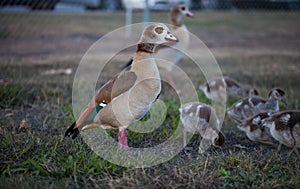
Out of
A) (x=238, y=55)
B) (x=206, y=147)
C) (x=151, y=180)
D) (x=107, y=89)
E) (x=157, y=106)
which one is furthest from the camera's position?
(x=238, y=55)

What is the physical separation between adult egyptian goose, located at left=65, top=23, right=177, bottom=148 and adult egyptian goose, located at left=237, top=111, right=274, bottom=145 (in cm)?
123

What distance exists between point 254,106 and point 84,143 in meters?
2.21

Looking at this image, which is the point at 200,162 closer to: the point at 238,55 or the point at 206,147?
the point at 206,147

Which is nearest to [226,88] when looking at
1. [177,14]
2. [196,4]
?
[177,14]

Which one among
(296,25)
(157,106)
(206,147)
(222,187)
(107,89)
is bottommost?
(296,25)

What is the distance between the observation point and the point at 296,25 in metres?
15.0

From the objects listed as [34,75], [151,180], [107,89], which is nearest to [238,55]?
[34,75]

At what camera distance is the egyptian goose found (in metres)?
5.45

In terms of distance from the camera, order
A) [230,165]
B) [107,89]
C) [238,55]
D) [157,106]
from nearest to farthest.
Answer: [230,165], [107,89], [157,106], [238,55]

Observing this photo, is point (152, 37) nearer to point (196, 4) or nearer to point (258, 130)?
point (258, 130)

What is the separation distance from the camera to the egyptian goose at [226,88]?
5453 mm

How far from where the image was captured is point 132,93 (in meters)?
3.27

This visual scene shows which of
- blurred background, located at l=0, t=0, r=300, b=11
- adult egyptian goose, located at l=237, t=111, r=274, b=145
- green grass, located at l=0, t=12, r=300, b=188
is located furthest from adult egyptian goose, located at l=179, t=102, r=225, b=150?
A: blurred background, located at l=0, t=0, r=300, b=11

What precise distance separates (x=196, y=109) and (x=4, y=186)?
2132 mm
